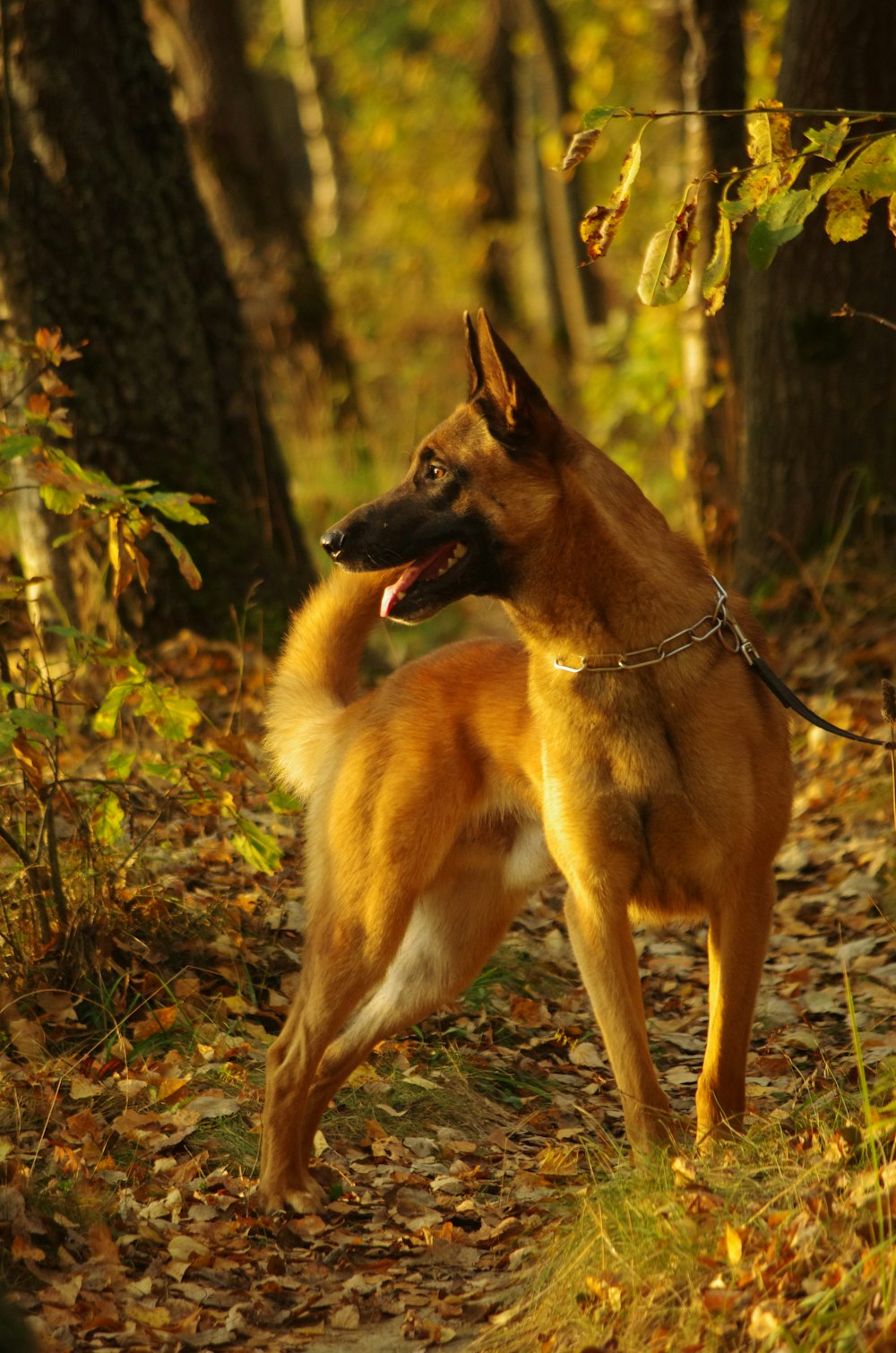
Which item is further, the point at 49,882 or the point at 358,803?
the point at 49,882

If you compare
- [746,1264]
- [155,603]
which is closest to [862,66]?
[155,603]

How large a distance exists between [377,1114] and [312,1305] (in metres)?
0.98

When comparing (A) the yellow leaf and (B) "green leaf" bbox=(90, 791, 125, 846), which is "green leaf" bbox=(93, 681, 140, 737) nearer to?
(B) "green leaf" bbox=(90, 791, 125, 846)

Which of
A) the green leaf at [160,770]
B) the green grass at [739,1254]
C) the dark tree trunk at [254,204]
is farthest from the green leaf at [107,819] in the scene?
the dark tree trunk at [254,204]

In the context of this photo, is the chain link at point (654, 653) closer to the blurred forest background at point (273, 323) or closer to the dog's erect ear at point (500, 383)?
the dog's erect ear at point (500, 383)

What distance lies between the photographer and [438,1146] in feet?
13.8

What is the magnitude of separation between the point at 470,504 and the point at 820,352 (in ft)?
13.1

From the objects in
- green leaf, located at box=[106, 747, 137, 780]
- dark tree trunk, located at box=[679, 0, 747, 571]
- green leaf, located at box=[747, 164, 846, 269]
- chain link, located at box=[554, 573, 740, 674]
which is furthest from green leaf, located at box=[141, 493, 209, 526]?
dark tree trunk, located at box=[679, 0, 747, 571]

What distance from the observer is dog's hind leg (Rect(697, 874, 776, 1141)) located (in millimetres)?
3639

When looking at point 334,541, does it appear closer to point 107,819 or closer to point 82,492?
point 82,492

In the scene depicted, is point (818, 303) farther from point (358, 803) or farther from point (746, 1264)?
point (746, 1264)

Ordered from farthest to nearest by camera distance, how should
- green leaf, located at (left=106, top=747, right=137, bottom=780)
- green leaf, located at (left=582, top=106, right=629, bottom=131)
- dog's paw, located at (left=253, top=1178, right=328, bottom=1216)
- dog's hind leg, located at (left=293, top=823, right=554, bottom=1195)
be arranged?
dog's hind leg, located at (left=293, top=823, right=554, bottom=1195) → green leaf, located at (left=106, top=747, right=137, bottom=780) → dog's paw, located at (left=253, top=1178, right=328, bottom=1216) → green leaf, located at (left=582, top=106, right=629, bottom=131)

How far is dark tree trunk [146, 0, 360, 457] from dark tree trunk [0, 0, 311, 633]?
21.8 feet

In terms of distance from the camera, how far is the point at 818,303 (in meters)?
7.05
